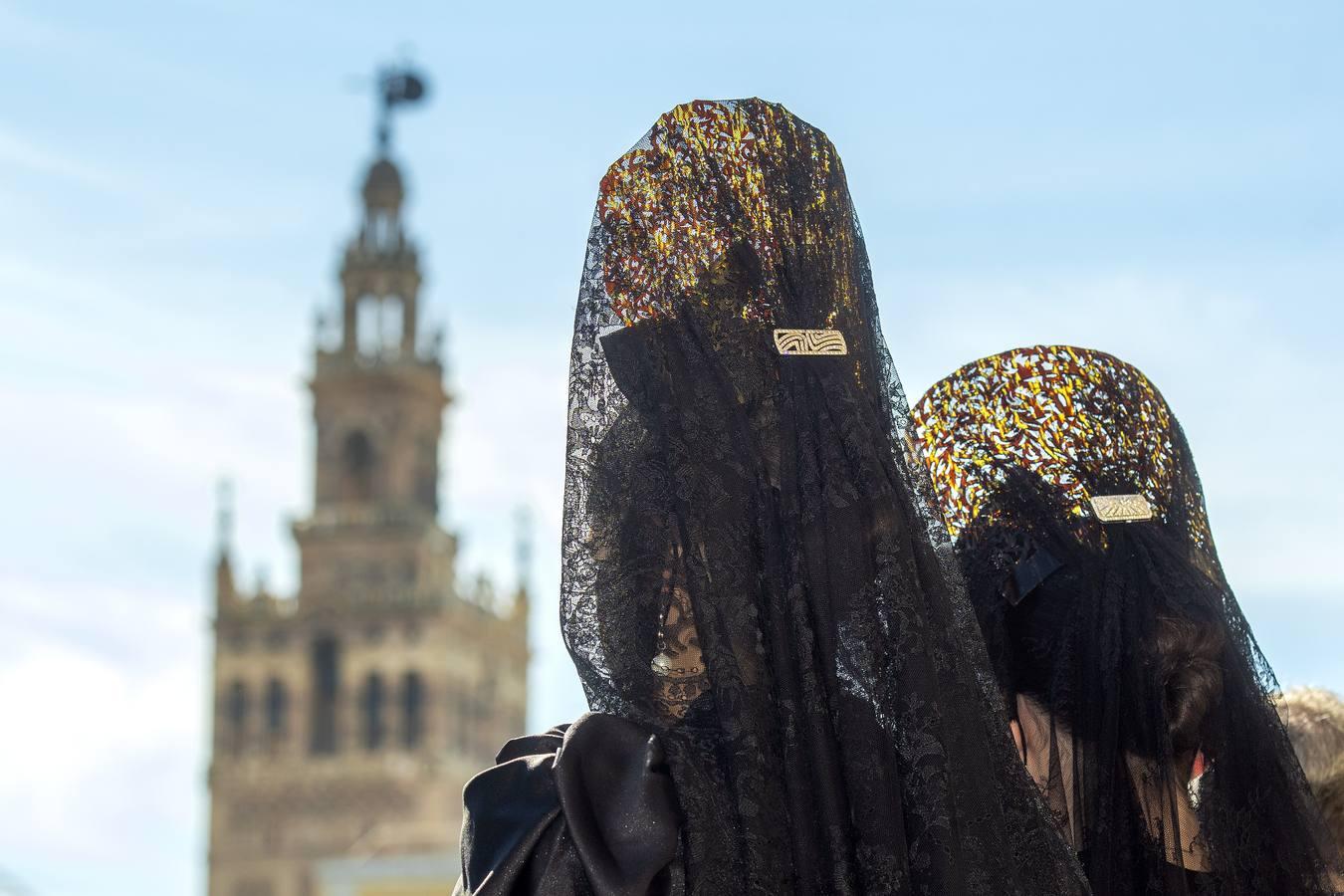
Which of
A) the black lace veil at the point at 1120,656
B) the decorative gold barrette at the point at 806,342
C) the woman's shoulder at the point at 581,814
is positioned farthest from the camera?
the black lace veil at the point at 1120,656

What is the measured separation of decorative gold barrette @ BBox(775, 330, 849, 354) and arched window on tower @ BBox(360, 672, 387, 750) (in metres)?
51.6

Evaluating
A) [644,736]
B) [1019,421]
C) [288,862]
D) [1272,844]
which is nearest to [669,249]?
[644,736]

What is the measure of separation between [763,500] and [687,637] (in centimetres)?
15

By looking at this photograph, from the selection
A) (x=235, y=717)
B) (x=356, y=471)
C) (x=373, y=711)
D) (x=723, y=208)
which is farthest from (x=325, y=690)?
(x=723, y=208)

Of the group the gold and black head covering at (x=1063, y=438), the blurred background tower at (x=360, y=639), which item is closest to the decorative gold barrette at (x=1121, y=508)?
the gold and black head covering at (x=1063, y=438)

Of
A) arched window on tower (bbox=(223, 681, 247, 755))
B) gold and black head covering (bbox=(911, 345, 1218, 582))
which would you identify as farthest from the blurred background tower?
gold and black head covering (bbox=(911, 345, 1218, 582))

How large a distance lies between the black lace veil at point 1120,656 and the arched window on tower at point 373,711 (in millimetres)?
51119

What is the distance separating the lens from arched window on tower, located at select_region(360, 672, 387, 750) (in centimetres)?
5325

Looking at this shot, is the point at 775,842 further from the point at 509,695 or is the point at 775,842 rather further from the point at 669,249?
the point at 509,695

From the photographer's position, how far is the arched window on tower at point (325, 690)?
53.7 m

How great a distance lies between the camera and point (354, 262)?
Answer: 53656 mm

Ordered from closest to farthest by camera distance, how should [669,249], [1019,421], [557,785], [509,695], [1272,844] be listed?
[557,785], [669,249], [1272,844], [1019,421], [509,695]

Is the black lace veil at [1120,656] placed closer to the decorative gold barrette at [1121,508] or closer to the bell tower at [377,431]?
the decorative gold barrette at [1121,508]

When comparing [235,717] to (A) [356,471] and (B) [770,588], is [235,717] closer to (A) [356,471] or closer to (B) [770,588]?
(A) [356,471]
